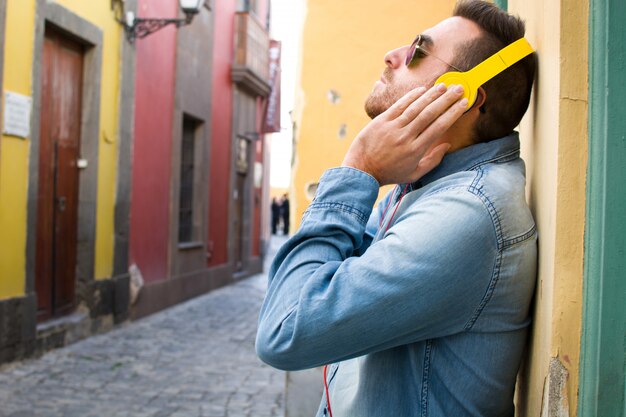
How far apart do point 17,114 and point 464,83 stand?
21.1 feet

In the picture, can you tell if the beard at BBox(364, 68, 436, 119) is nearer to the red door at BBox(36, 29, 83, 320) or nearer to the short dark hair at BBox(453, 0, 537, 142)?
the short dark hair at BBox(453, 0, 537, 142)

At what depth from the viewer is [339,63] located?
4.95 meters

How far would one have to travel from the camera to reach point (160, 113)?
38.1ft

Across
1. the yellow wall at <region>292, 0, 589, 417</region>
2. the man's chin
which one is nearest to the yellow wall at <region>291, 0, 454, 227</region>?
the yellow wall at <region>292, 0, 589, 417</region>

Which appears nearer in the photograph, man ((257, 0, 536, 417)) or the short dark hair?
man ((257, 0, 536, 417))

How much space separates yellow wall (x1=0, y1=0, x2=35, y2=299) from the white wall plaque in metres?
0.06

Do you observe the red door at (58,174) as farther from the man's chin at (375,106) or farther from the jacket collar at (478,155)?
the jacket collar at (478,155)

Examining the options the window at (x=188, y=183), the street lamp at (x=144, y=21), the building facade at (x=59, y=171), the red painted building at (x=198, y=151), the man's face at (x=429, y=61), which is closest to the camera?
the man's face at (x=429, y=61)

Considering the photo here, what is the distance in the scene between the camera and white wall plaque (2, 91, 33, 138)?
6.99 m

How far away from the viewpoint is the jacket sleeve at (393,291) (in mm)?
1326

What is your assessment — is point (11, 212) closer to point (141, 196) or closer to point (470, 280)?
point (141, 196)

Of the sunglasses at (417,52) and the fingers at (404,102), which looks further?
the sunglasses at (417,52)

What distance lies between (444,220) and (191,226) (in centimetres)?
1272

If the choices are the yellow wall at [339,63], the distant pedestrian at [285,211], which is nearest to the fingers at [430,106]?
the yellow wall at [339,63]
